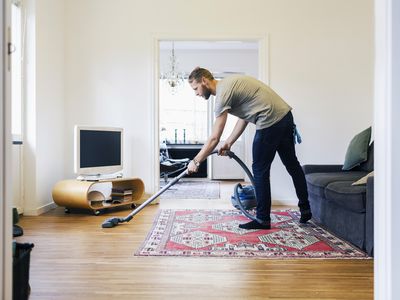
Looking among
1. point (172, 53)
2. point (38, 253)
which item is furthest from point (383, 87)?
point (172, 53)

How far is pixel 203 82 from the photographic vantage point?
295 centimetres

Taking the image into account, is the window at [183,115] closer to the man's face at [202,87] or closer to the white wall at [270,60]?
the white wall at [270,60]

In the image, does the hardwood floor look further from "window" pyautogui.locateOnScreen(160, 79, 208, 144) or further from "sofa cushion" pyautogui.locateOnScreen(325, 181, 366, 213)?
"window" pyautogui.locateOnScreen(160, 79, 208, 144)

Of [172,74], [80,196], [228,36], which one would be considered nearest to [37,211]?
[80,196]

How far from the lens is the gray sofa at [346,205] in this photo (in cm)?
227

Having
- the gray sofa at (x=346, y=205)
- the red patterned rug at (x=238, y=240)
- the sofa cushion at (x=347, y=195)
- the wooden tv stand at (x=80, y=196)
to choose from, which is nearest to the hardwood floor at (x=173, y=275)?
the red patterned rug at (x=238, y=240)

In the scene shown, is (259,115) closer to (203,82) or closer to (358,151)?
(203,82)

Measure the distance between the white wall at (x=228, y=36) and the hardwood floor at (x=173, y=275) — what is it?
2.01 m

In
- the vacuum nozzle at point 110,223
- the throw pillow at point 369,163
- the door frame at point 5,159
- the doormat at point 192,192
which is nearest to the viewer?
the door frame at point 5,159

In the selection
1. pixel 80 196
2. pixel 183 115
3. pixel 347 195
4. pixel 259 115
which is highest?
pixel 183 115

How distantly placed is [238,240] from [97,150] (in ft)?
6.28

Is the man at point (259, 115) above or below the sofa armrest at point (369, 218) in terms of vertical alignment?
above

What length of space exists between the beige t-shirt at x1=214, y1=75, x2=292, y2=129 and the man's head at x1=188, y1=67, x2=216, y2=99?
0.08 metres

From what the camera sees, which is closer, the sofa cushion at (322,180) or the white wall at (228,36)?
the sofa cushion at (322,180)
